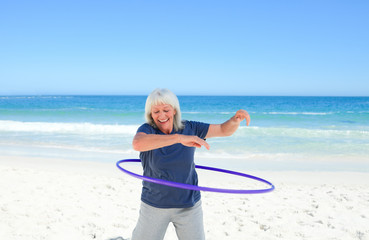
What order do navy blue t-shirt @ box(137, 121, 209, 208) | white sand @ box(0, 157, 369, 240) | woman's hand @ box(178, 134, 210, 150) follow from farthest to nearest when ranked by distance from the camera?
white sand @ box(0, 157, 369, 240), navy blue t-shirt @ box(137, 121, 209, 208), woman's hand @ box(178, 134, 210, 150)

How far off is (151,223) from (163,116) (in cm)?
77

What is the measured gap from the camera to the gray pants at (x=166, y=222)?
2387mm

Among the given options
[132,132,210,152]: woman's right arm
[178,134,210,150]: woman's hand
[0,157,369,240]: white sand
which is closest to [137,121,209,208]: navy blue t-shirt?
[132,132,210,152]: woman's right arm

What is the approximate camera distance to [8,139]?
12.2 m

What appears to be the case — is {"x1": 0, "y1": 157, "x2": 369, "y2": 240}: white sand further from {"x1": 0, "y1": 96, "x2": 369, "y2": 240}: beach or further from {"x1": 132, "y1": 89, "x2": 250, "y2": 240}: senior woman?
{"x1": 132, "y1": 89, "x2": 250, "y2": 240}: senior woman

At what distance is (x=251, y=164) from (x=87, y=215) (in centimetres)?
477

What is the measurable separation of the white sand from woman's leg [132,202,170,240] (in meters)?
1.82

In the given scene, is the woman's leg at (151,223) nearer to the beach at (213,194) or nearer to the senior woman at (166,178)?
the senior woman at (166,178)

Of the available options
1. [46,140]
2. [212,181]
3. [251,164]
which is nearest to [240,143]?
[251,164]

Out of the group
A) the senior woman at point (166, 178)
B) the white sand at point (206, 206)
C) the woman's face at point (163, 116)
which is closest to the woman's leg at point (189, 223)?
the senior woman at point (166, 178)

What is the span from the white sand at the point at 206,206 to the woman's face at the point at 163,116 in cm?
221

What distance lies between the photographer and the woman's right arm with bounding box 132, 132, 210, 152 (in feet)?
6.49

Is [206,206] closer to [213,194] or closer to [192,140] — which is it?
[213,194]

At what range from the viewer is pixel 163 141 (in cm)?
203
